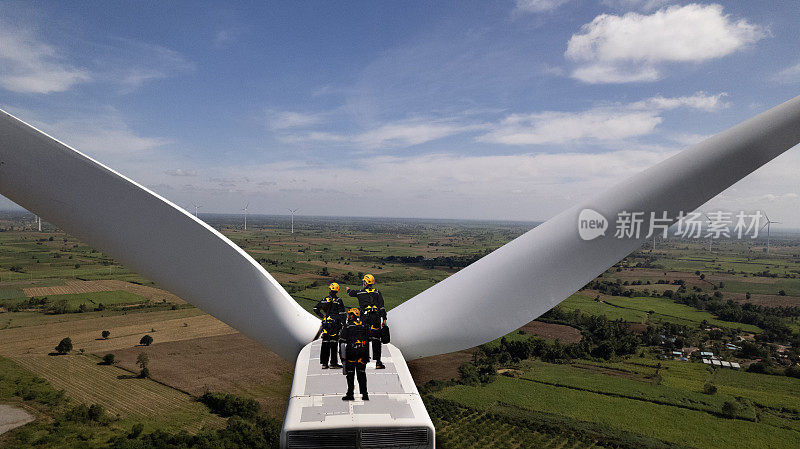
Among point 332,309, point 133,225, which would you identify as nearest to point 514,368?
point 332,309

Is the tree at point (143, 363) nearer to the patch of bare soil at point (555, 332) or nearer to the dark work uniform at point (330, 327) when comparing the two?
the dark work uniform at point (330, 327)

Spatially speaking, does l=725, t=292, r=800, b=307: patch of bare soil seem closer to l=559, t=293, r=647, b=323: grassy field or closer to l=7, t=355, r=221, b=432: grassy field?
l=559, t=293, r=647, b=323: grassy field

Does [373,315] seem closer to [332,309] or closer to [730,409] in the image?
[332,309]

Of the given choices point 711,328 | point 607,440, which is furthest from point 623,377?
point 711,328

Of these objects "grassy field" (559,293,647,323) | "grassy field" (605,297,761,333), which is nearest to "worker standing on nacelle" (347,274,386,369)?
"grassy field" (559,293,647,323)

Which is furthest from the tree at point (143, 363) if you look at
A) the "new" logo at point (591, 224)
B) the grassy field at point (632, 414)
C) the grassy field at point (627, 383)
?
the "new" logo at point (591, 224)

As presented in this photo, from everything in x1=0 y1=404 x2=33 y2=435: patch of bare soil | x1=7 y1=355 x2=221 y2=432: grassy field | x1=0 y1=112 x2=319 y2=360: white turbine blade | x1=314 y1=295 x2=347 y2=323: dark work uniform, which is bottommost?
x1=7 y1=355 x2=221 y2=432: grassy field
